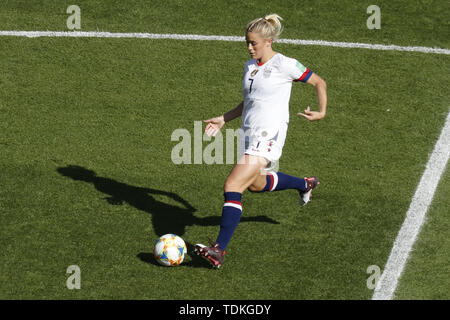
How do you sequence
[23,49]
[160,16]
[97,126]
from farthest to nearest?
1. [160,16]
2. [23,49]
3. [97,126]

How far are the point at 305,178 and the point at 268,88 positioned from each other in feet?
4.71

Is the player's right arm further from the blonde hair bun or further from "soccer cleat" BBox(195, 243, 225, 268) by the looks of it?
"soccer cleat" BBox(195, 243, 225, 268)

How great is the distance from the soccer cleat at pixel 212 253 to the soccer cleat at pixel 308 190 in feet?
5.50

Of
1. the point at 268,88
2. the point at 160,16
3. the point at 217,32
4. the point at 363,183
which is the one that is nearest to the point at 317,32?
the point at 217,32

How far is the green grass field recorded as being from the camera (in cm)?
902

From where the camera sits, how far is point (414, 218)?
10148mm

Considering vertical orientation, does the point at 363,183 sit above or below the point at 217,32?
below

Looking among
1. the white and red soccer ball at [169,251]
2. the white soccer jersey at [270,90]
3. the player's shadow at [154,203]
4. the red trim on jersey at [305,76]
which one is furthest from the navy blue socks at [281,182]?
the white and red soccer ball at [169,251]

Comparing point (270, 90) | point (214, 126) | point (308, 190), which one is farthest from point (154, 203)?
point (270, 90)

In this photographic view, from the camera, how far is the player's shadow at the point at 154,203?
9.92 metres

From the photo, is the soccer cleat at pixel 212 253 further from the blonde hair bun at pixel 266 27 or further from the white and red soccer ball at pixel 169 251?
the blonde hair bun at pixel 266 27

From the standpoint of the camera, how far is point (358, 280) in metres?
8.93

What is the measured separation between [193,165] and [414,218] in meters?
2.97

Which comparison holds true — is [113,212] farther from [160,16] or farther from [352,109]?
[160,16]
